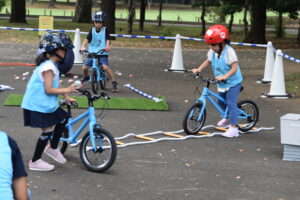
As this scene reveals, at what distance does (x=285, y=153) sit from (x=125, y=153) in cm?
200

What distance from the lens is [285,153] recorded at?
8.05 meters

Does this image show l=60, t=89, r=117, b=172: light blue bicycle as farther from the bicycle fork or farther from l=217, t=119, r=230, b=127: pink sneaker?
l=217, t=119, r=230, b=127: pink sneaker

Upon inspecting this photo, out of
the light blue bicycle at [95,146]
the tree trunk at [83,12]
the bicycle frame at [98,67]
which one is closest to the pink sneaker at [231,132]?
the light blue bicycle at [95,146]

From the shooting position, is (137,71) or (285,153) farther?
(137,71)

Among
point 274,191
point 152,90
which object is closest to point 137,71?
point 152,90

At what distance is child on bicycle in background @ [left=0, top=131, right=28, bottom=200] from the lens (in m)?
3.22

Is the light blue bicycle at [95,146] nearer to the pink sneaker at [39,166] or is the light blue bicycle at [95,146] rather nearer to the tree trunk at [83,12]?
the pink sneaker at [39,166]

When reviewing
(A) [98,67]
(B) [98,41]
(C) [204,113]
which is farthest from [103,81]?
(C) [204,113]

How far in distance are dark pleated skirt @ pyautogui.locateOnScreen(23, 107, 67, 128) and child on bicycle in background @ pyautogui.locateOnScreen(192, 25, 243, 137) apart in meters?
2.70

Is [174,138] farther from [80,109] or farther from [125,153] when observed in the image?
[80,109]

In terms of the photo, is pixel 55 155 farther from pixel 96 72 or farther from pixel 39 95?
pixel 96 72

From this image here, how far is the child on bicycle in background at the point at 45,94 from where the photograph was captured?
22.5ft

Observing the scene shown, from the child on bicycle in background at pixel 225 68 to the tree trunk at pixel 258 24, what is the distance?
20918 millimetres

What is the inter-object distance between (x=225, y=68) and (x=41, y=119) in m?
3.17
